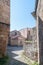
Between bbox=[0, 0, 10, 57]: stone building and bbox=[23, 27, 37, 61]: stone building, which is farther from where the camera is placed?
bbox=[23, 27, 37, 61]: stone building

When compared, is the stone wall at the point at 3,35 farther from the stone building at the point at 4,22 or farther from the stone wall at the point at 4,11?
the stone wall at the point at 4,11

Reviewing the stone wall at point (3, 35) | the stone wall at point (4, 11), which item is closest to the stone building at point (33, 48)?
the stone wall at point (3, 35)

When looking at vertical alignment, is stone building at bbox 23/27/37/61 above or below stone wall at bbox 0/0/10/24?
below

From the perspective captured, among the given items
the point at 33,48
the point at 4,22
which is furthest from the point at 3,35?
the point at 33,48

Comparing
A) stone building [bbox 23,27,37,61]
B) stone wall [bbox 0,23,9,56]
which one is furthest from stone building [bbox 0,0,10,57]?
stone building [bbox 23,27,37,61]

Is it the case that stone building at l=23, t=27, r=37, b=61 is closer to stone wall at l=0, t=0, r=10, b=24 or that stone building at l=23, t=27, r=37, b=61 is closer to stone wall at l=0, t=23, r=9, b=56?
stone wall at l=0, t=23, r=9, b=56

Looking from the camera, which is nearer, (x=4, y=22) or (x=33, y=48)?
(x=4, y=22)

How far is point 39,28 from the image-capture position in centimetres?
839

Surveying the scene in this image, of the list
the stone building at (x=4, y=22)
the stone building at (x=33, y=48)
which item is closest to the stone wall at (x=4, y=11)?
the stone building at (x=4, y=22)

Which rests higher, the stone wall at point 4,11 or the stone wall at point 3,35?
the stone wall at point 4,11

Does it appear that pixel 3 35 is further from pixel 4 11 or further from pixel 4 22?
pixel 4 11

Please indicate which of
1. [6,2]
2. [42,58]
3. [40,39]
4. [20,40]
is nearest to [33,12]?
[40,39]

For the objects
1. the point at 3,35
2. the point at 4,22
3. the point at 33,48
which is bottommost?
the point at 33,48

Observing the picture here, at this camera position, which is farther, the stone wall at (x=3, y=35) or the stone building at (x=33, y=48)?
the stone building at (x=33, y=48)
